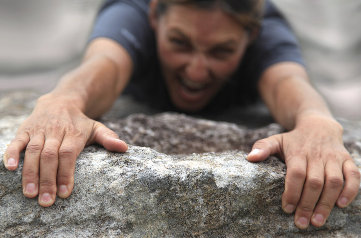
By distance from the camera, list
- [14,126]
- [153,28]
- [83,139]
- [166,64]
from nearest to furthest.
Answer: [83,139] → [14,126] → [166,64] → [153,28]

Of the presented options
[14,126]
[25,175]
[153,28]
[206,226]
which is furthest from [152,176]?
[153,28]

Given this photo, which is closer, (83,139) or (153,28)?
(83,139)

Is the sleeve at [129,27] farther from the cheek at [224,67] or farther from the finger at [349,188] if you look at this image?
the finger at [349,188]

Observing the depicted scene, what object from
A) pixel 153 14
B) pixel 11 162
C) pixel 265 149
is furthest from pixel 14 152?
pixel 153 14

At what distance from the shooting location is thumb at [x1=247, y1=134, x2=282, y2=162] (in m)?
1.01

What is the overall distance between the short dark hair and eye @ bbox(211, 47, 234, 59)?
5.4 inches

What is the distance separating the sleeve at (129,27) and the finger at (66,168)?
35.9 inches

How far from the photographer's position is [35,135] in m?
0.94

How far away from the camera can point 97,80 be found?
1394mm

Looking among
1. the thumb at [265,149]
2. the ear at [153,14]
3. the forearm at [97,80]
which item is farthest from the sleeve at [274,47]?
the thumb at [265,149]

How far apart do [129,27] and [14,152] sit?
1.14 meters

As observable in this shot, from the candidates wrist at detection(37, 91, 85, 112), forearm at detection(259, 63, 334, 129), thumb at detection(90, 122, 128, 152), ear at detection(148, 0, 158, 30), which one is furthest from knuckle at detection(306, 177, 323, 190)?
ear at detection(148, 0, 158, 30)

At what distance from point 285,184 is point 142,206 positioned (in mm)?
377

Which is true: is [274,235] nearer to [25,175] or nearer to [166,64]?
[25,175]
